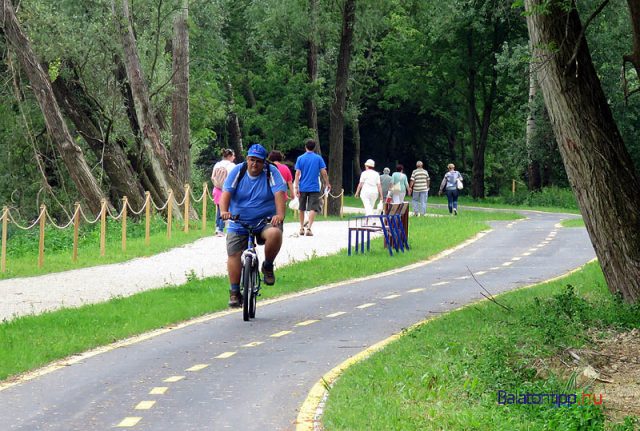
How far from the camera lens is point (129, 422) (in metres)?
8.57

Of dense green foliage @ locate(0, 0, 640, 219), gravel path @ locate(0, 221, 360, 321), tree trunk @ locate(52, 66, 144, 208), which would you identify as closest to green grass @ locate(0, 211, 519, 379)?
gravel path @ locate(0, 221, 360, 321)

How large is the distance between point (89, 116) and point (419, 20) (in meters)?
31.4

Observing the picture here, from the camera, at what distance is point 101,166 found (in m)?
34.2

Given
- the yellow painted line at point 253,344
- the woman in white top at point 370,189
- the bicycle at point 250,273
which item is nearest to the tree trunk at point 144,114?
the woman in white top at point 370,189

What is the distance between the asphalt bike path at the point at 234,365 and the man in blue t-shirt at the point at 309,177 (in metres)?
5.73

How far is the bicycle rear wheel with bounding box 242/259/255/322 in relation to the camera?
1379 centimetres

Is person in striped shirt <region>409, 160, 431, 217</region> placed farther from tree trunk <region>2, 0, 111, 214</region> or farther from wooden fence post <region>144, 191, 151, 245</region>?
wooden fence post <region>144, 191, 151, 245</region>

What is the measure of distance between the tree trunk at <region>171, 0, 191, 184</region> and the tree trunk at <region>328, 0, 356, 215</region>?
18.8 feet

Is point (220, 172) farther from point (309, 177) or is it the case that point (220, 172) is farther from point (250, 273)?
point (250, 273)

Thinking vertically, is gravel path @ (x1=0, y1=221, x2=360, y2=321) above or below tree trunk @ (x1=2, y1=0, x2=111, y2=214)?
below

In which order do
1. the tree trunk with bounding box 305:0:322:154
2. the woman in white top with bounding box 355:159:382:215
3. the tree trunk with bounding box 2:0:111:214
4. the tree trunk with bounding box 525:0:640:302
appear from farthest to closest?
1. the tree trunk with bounding box 305:0:322:154
2. the woman in white top with bounding box 355:159:382:215
3. the tree trunk with bounding box 2:0:111:214
4. the tree trunk with bounding box 525:0:640:302

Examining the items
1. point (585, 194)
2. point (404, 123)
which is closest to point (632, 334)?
point (585, 194)

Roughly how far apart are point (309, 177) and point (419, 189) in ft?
47.5

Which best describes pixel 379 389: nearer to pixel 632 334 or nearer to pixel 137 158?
pixel 632 334
